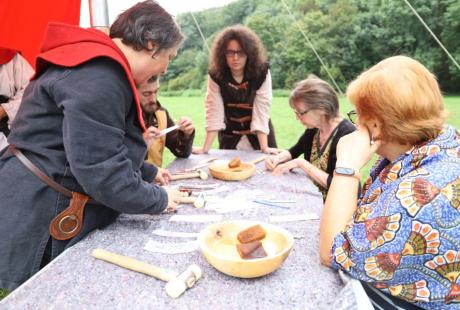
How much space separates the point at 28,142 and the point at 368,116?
0.99m

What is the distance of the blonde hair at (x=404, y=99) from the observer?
1.00 meters

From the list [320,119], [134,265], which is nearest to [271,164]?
[320,119]

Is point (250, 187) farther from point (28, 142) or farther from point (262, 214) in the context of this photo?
point (28, 142)

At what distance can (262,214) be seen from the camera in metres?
1.41

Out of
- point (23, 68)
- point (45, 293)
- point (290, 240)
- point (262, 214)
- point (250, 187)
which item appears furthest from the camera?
point (23, 68)

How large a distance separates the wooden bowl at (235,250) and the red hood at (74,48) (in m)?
0.44

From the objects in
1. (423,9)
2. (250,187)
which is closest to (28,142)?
(250,187)

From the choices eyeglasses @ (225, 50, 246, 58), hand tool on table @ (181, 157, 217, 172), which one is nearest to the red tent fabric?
eyeglasses @ (225, 50, 246, 58)

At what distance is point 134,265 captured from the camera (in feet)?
3.19

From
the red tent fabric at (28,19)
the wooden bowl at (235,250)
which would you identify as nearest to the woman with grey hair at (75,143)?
the wooden bowl at (235,250)

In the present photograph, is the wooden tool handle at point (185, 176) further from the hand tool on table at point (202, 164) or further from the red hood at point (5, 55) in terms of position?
the red hood at point (5, 55)

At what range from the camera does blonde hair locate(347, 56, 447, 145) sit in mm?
1002

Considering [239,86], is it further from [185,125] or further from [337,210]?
[337,210]

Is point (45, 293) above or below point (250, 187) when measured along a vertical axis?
above
